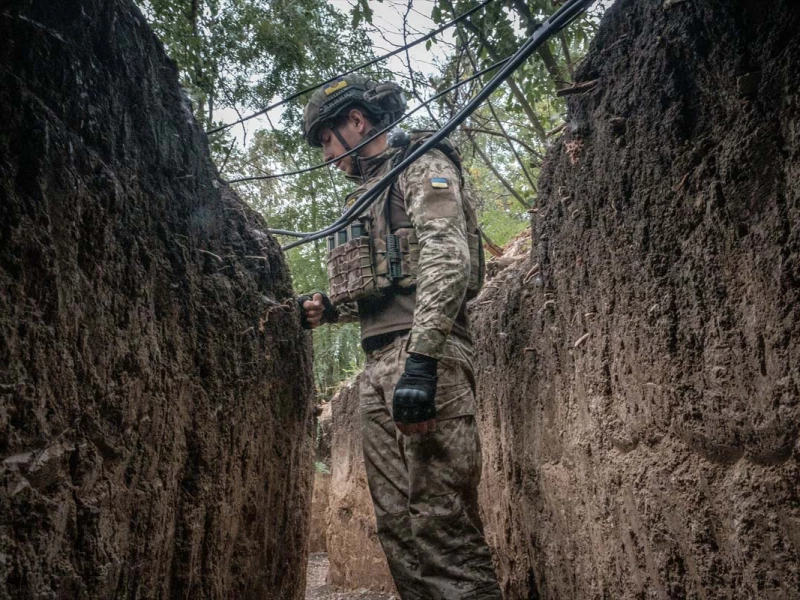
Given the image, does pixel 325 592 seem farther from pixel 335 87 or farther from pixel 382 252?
pixel 335 87

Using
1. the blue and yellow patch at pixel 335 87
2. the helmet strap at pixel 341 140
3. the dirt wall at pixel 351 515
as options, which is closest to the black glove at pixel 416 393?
the helmet strap at pixel 341 140

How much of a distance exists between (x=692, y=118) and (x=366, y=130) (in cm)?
205

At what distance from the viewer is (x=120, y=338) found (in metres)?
1.57

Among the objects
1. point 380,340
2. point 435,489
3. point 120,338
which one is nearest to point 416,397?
point 435,489

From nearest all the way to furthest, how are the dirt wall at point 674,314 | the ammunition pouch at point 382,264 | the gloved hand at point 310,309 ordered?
the dirt wall at point 674,314 < the ammunition pouch at point 382,264 < the gloved hand at point 310,309

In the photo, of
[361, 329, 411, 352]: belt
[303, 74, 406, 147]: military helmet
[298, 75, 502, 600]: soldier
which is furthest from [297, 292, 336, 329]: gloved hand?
[303, 74, 406, 147]: military helmet

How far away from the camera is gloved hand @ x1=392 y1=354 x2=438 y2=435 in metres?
2.47

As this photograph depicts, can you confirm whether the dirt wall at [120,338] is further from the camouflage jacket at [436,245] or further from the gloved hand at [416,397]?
the camouflage jacket at [436,245]

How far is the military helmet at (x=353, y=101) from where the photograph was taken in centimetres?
332

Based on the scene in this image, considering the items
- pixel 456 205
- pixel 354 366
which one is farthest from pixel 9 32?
pixel 354 366

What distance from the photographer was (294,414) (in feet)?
9.56

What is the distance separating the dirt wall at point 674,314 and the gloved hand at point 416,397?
0.58 metres

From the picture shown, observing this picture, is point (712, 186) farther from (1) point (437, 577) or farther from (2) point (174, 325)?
(1) point (437, 577)

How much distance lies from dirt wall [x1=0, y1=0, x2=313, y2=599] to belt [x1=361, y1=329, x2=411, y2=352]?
23.9 inches
